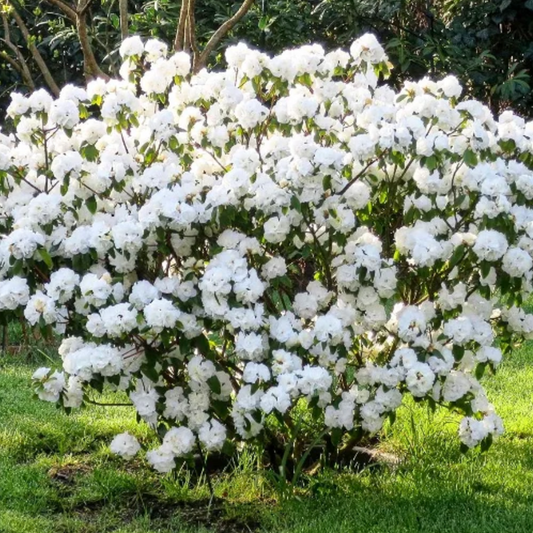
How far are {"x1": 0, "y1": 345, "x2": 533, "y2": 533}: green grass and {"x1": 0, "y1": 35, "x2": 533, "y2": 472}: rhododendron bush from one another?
250mm

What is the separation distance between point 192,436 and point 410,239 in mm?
1062

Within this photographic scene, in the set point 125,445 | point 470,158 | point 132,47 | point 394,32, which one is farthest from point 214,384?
point 394,32

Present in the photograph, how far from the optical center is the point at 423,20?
385 inches

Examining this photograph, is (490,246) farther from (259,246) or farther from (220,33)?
(220,33)

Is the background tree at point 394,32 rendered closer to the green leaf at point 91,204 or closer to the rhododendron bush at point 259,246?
the rhododendron bush at point 259,246

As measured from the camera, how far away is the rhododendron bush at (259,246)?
11.7ft

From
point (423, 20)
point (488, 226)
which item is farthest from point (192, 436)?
point (423, 20)

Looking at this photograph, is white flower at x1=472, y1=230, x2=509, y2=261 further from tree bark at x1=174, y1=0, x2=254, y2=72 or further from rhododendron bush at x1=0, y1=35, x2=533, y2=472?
tree bark at x1=174, y1=0, x2=254, y2=72

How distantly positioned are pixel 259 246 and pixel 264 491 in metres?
1.07

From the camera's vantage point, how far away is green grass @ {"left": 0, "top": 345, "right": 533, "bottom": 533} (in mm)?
3797

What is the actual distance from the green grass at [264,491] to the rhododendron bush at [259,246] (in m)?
0.25

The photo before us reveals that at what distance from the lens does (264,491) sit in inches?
163

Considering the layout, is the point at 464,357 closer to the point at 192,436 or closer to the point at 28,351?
the point at 192,436

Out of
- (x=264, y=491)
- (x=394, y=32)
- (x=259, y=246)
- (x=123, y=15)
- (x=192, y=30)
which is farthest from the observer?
(x=394, y=32)
